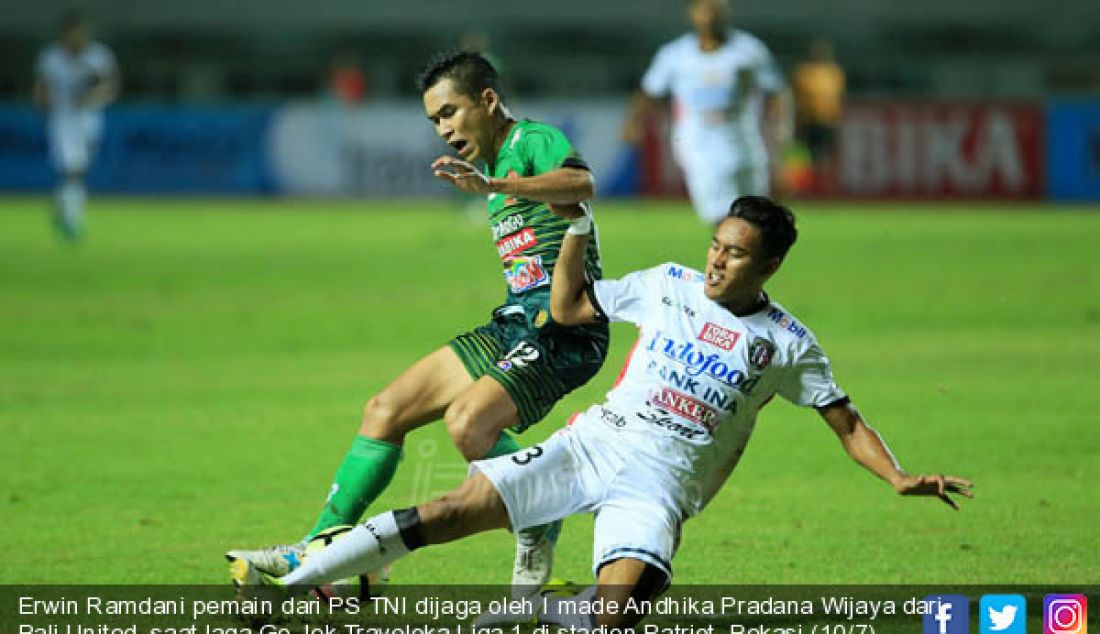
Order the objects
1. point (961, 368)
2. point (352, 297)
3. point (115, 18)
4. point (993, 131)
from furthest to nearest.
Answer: point (115, 18) < point (993, 131) < point (352, 297) < point (961, 368)

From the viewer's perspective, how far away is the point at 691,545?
735 centimetres

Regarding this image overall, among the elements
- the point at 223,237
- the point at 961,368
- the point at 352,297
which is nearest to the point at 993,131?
the point at 223,237

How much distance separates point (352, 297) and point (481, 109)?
10357mm

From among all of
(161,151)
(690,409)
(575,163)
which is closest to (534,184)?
(575,163)

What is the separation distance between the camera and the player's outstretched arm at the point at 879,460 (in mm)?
5559

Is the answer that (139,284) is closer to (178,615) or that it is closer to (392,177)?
(178,615)

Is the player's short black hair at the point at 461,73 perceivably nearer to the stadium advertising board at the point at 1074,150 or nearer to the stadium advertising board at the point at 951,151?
the stadium advertising board at the point at 951,151

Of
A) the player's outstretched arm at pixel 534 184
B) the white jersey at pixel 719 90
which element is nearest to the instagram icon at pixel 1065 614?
the player's outstretched arm at pixel 534 184

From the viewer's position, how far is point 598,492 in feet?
19.0

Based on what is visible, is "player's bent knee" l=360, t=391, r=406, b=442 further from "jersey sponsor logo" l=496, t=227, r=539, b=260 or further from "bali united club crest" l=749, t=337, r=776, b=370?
"bali united club crest" l=749, t=337, r=776, b=370

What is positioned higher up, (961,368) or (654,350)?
(654,350)

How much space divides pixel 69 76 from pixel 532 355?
20.4 metres

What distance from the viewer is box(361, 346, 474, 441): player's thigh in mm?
6617

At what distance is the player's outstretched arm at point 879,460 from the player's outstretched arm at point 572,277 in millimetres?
898
